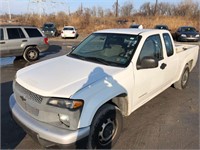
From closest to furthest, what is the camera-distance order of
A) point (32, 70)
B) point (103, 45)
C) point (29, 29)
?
point (32, 70) < point (103, 45) < point (29, 29)

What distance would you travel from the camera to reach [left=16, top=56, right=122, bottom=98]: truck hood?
2699mm

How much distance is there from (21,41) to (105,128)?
829 cm

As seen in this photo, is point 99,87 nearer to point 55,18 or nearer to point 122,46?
point 122,46

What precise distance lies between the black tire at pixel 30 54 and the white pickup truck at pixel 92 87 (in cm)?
660

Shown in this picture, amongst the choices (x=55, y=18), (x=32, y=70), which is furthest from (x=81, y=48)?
(x=55, y=18)

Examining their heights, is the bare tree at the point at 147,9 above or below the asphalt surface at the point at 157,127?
above

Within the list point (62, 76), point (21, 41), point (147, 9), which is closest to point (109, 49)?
point (62, 76)

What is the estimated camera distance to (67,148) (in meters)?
2.50

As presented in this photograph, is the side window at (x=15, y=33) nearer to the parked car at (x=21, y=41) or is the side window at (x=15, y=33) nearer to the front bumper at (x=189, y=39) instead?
the parked car at (x=21, y=41)

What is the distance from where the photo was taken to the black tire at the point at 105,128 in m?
2.79

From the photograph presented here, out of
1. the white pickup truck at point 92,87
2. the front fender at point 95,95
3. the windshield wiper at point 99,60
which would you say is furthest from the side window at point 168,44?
the front fender at point 95,95

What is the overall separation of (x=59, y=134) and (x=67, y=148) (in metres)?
0.21

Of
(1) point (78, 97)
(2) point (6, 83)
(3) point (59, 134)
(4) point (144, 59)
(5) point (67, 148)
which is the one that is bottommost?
(2) point (6, 83)

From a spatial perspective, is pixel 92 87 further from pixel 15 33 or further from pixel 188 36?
pixel 188 36
